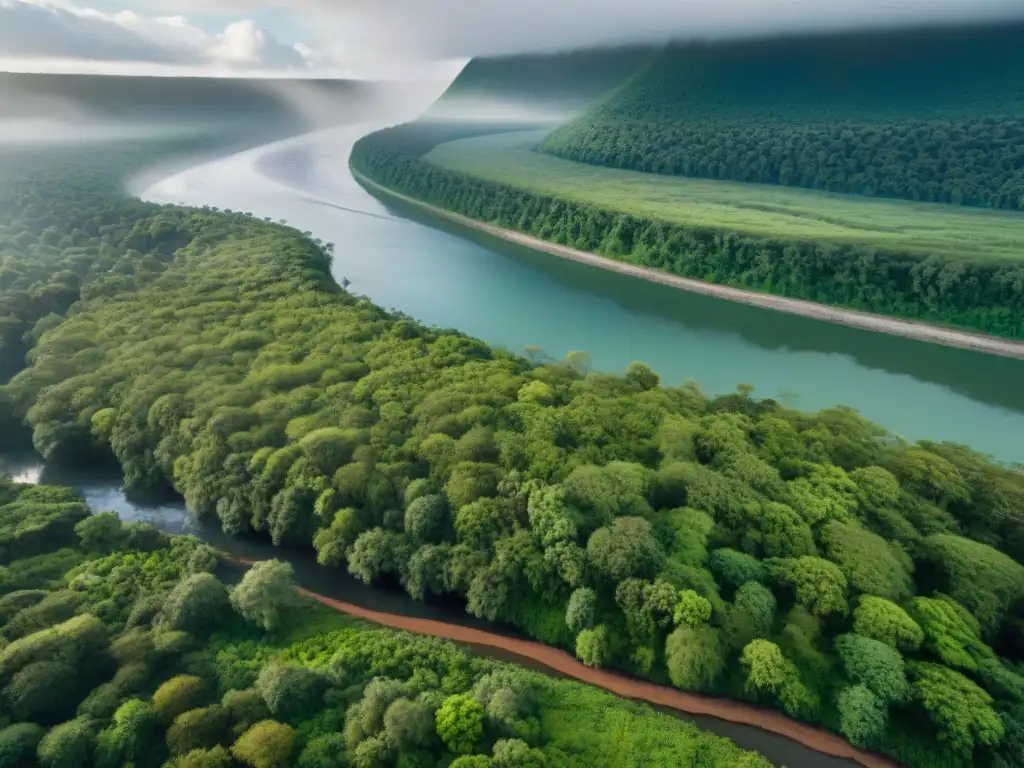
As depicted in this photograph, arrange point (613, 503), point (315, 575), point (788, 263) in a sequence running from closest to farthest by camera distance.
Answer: point (613, 503), point (315, 575), point (788, 263)

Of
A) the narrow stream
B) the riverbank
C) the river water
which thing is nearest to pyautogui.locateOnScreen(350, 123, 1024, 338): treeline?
the riverbank

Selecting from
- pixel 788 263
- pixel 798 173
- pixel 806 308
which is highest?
pixel 798 173

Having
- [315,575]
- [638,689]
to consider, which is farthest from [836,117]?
[315,575]

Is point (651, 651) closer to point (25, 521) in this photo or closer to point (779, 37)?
point (25, 521)

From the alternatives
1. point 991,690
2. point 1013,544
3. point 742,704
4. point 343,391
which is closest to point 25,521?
point 343,391

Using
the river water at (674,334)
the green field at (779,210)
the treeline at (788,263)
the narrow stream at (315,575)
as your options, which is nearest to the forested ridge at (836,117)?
the green field at (779,210)

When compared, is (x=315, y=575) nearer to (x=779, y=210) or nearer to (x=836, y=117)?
(x=779, y=210)

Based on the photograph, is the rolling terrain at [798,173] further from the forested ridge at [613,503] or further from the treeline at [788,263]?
A: the forested ridge at [613,503]
